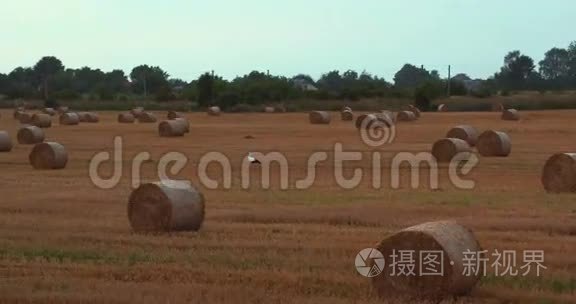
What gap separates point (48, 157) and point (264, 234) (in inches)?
517

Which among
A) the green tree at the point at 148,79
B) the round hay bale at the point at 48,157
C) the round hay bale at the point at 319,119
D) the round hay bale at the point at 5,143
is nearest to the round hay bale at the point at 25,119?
the round hay bale at the point at 319,119

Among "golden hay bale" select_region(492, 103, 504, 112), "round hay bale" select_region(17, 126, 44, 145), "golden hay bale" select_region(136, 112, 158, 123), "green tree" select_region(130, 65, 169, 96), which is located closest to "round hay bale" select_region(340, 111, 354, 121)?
"golden hay bale" select_region(136, 112, 158, 123)

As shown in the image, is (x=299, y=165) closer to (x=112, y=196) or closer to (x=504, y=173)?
(x=504, y=173)

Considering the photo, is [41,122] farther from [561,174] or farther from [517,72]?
[517,72]

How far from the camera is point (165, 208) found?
13.4 metres

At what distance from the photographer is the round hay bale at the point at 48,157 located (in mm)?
24734

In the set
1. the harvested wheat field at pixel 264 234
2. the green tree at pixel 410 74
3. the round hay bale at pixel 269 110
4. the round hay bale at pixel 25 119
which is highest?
the green tree at pixel 410 74

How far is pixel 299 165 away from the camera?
2542 centimetres

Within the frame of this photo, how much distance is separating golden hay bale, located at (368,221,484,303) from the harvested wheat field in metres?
0.03

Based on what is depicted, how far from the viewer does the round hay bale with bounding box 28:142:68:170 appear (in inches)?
974

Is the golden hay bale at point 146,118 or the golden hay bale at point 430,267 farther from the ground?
the golden hay bale at point 430,267

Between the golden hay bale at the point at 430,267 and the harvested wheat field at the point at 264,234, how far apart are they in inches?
1.1

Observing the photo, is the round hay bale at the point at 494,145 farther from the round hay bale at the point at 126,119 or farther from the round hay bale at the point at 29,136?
the round hay bale at the point at 126,119

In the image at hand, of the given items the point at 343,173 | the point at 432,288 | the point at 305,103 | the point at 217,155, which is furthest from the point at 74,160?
the point at 305,103
